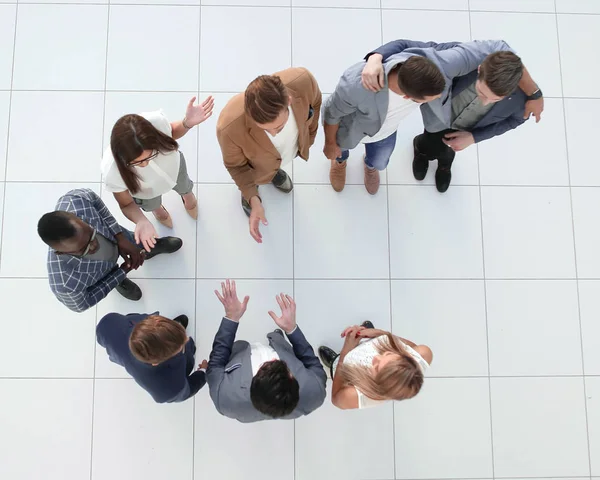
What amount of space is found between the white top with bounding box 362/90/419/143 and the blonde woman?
107 centimetres

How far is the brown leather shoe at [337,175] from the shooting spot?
9.38 feet

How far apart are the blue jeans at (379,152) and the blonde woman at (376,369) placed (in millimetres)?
1051

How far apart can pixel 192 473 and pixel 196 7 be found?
3.22m

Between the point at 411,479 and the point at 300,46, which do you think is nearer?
the point at 411,479

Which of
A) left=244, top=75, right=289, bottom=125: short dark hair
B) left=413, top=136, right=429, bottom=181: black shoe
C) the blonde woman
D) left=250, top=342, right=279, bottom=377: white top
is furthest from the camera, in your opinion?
left=413, top=136, right=429, bottom=181: black shoe

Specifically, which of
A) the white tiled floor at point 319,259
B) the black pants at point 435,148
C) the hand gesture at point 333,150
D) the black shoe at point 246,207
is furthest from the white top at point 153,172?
the black pants at point 435,148

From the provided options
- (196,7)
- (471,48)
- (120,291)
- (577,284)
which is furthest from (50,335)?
(577,284)

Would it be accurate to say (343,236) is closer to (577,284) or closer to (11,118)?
(577,284)

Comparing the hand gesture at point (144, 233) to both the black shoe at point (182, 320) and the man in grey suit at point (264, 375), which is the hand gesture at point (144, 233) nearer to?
the man in grey suit at point (264, 375)

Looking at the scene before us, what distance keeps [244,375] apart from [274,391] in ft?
1.06

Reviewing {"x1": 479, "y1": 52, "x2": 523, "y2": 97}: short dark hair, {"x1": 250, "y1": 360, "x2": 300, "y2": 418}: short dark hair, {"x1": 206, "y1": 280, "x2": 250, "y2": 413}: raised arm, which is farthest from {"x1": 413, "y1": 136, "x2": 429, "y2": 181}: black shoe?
{"x1": 250, "y1": 360, "x2": 300, "y2": 418}: short dark hair

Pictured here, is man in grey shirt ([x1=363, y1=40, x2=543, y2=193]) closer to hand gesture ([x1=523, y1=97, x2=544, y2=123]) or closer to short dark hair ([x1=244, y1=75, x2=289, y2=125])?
hand gesture ([x1=523, y1=97, x2=544, y2=123])

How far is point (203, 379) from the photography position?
240 cm

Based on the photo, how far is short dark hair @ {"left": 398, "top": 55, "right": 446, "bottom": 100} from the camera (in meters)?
1.78
